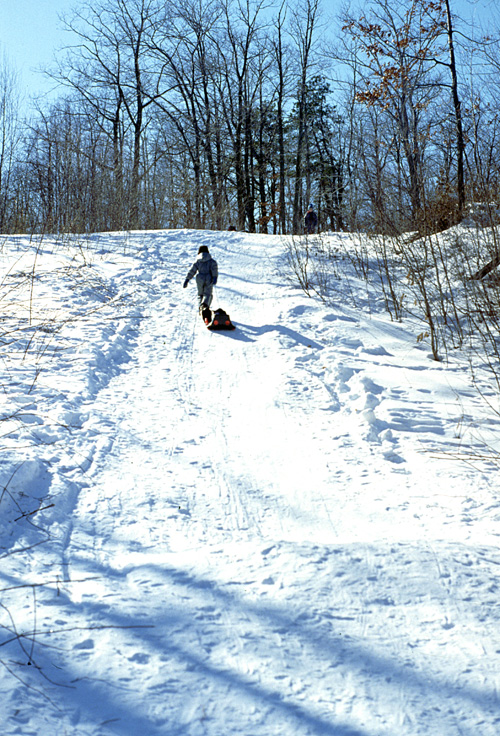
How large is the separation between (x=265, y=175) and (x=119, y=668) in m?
30.6

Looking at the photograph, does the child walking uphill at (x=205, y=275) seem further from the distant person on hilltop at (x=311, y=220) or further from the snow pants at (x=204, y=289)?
the distant person on hilltop at (x=311, y=220)

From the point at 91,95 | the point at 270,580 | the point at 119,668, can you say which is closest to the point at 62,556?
the point at 119,668

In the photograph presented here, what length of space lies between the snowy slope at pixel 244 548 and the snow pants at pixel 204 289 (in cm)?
311

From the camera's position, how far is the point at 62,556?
290cm


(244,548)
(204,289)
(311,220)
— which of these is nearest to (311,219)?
(311,220)

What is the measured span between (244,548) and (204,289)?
24.0 ft

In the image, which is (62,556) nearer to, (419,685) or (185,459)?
(185,459)

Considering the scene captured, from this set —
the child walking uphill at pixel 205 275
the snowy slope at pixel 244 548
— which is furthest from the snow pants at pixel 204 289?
the snowy slope at pixel 244 548

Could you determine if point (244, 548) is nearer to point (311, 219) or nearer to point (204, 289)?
point (204, 289)

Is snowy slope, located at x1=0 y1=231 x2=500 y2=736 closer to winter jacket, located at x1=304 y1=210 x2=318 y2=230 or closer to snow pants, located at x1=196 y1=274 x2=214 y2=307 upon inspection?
snow pants, located at x1=196 y1=274 x2=214 y2=307

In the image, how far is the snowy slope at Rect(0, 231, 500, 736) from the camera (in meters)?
2.10

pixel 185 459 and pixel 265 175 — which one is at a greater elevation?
pixel 265 175

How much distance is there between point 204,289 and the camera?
32.4 feet

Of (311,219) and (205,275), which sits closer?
(205,275)
